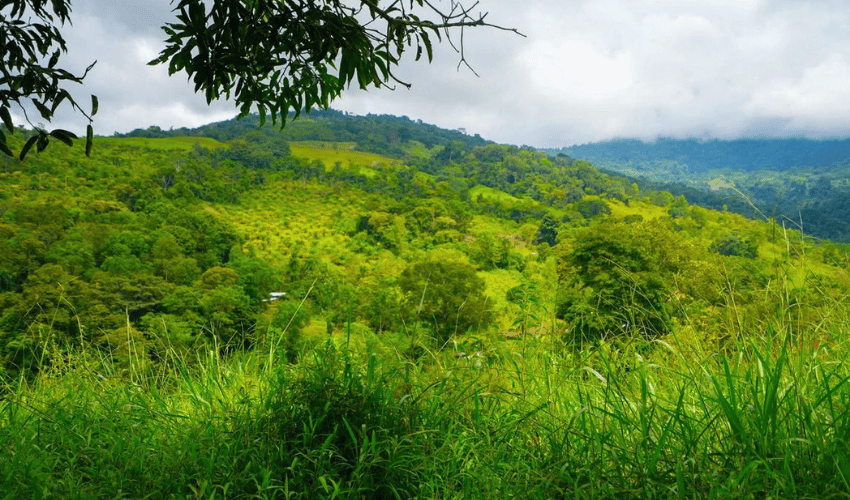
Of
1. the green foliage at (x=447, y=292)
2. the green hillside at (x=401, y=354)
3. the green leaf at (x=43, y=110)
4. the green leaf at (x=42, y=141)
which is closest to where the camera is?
the green hillside at (x=401, y=354)

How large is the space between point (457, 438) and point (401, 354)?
0.57 metres

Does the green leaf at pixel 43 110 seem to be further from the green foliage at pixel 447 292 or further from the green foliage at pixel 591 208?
the green foliage at pixel 591 208

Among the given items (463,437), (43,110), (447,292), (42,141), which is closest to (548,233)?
(447,292)

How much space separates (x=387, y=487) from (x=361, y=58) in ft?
4.56

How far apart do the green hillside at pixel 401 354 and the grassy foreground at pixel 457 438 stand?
1cm

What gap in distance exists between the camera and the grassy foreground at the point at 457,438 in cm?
113

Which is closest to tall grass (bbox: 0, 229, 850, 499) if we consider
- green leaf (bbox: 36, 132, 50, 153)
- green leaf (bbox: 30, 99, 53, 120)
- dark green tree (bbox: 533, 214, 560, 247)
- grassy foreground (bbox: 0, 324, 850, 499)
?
grassy foreground (bbox: 0, 324, 850, 499)

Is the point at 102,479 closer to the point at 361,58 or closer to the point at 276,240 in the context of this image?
the point at 361,58

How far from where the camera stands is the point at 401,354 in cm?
204

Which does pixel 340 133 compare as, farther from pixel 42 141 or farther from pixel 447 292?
pixel 42 141

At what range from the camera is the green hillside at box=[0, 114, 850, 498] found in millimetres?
1260

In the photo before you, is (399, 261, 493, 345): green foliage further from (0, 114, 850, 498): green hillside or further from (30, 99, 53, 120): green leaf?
(30, 99, 53, 120): green leaf

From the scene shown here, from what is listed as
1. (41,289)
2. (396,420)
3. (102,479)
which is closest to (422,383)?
(396,420)

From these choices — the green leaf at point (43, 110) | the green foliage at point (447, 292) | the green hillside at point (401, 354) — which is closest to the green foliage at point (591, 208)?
the green hillside at point (401, 354)
